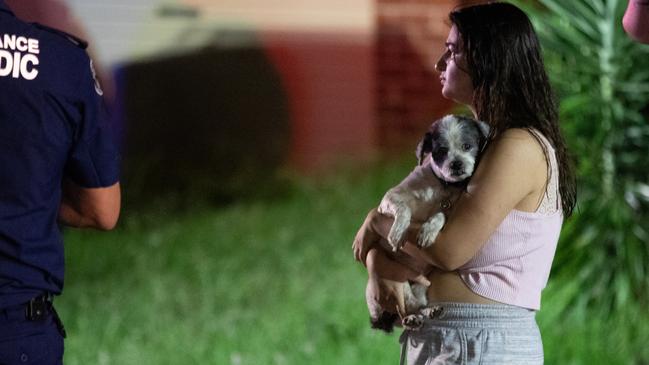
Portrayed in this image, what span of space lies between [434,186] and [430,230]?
132 mm

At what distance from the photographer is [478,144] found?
1723 millimetres

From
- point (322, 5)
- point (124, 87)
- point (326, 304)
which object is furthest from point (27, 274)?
point (322, 5)

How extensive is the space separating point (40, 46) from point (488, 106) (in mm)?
727

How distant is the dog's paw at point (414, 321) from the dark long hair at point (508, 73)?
310 mm

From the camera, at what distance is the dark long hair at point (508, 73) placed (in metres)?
1.70

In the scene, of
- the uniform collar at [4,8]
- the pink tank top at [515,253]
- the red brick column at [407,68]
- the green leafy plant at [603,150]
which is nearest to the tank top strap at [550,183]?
the pink tank top at [515,253]

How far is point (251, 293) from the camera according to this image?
5.33 meters

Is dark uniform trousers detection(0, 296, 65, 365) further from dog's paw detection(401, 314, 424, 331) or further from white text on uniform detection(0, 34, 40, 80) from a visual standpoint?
dog's paw detection(401, 314, 424, 331)

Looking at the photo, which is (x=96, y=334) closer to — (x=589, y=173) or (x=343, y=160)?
(x=589, y=173)

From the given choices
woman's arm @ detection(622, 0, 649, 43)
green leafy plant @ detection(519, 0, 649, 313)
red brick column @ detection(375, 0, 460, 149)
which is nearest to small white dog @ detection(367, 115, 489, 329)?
woman's arm @ detection(622, 0, 649, 43)

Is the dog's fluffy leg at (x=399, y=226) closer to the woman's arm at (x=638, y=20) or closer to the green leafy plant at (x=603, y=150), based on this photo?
the woman's arm at (x=638, y=20)

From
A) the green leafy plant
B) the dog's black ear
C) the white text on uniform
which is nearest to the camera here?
the white text on uniform

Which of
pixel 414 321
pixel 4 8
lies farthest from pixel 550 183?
pixel 4 8

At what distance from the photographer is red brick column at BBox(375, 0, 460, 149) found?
7.20 meters
